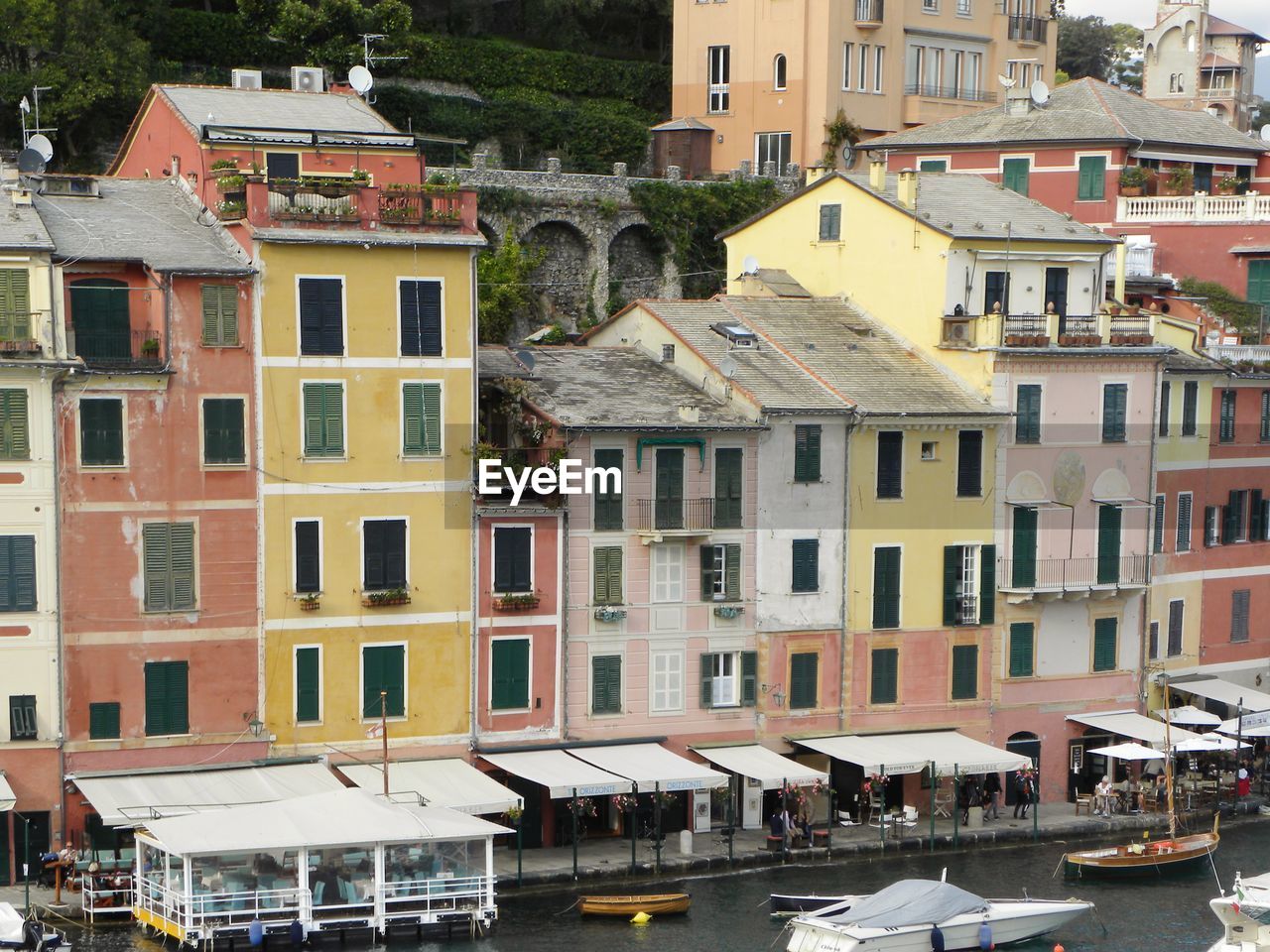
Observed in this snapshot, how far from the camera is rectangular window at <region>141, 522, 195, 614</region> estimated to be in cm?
5422

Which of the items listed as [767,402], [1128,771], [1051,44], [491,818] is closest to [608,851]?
[491,818]

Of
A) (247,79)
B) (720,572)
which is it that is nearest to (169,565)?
(720,572)

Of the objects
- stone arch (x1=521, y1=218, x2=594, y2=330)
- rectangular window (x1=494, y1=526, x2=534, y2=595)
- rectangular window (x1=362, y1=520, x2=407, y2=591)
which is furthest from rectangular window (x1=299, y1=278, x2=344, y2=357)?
stone arch (x1=521, y1=218, x2=594, y2=330)

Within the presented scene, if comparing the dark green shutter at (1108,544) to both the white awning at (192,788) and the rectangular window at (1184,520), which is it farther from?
the white awning at (192,788)

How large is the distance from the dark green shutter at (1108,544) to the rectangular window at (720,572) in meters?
11.8

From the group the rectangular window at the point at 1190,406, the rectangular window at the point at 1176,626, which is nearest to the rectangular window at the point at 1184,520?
the rectangular window at the point at 1176,626

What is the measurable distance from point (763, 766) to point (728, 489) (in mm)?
7286

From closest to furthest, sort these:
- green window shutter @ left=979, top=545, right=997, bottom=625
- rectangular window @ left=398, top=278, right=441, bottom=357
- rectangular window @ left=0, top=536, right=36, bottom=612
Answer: rectangular window @ left=0, top=536, right=36, bottom=612 < rectangular window @ left=398, top=278, right=441, bottom=357 < green window shutter @ left=979, top=545, right=997, bottom=625

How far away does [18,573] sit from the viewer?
52.8m

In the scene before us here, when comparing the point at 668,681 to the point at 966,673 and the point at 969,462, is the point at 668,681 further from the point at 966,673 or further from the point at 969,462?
the point at 969,462

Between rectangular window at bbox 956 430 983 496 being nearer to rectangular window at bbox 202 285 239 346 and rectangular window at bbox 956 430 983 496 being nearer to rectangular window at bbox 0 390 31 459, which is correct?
rectangular window at bbox 202 285 239 346

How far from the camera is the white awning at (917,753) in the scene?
60125mm

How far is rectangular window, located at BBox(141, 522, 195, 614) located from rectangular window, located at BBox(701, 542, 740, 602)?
538 inches

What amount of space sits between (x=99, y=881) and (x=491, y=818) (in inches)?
420
